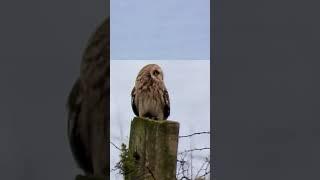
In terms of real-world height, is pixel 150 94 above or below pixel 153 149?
above

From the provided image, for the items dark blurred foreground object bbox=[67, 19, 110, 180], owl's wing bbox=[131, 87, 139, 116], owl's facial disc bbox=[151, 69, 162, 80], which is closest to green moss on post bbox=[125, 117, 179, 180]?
owl's wing bbox=[131, 87, 139, 116]

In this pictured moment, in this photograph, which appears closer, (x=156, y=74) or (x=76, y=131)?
(x=156, y=74)

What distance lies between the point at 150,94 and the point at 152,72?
0.16 meters

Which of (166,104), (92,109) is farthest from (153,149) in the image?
(92,109)

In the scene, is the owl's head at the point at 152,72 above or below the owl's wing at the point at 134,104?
above

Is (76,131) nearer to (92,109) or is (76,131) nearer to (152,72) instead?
(92,109)

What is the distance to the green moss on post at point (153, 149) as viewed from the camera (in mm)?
3855

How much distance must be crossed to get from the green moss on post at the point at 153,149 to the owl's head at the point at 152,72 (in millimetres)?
313

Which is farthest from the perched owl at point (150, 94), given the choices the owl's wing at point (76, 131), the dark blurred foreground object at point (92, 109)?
the owl's wing at point (76, 131)

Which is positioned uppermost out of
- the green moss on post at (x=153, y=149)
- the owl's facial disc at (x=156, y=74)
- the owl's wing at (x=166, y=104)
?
the owl's facial disc at (x=156, y=74)

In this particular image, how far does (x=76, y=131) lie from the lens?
392 centimetres

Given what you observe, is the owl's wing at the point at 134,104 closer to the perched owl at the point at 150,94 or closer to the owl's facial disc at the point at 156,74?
the perched owl at the point at 150,94

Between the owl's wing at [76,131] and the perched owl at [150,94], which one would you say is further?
the owl's wing at [76,131]

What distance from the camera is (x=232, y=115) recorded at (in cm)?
383
